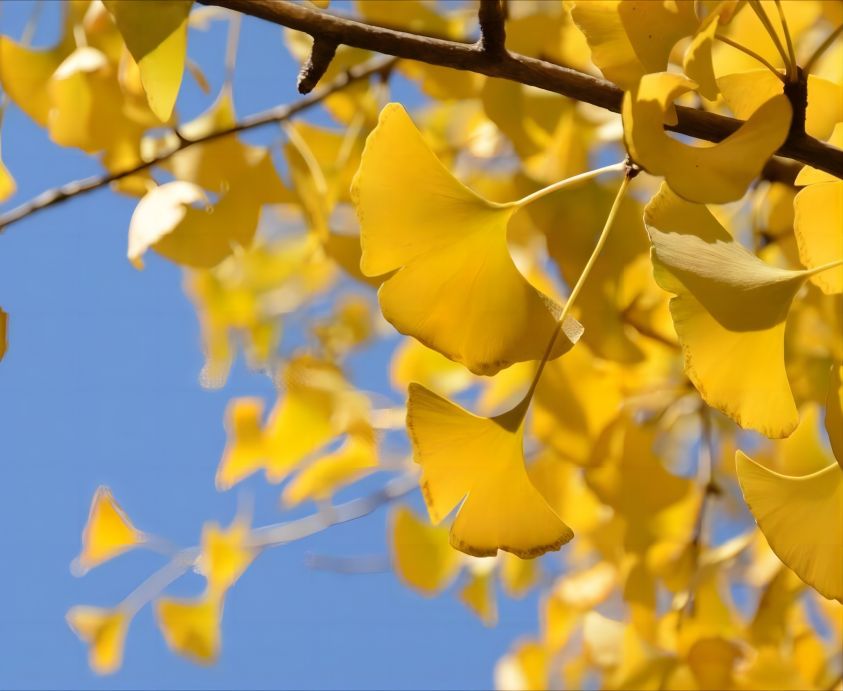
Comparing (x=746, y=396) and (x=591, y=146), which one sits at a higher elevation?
(x=746, y=396)

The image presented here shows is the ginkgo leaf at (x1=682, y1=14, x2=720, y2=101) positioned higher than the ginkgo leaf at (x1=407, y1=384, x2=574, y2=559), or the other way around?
the ginkgo leaf at (x1=682, y1=14, x2=720, y2=101)

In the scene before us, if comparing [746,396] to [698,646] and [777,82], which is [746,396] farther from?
[698,646]

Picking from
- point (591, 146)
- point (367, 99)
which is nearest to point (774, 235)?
point (591, 146)

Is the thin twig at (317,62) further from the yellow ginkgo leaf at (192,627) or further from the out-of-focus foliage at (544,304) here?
the yellow ginkgo leaf at (192,627)

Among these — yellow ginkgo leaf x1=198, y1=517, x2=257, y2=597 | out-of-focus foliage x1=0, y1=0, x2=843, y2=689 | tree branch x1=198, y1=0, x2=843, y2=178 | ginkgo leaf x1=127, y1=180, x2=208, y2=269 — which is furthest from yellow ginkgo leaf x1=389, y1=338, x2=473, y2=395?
tree branch x1=198, y1=0, x2=843, y2=178

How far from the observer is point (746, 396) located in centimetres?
26

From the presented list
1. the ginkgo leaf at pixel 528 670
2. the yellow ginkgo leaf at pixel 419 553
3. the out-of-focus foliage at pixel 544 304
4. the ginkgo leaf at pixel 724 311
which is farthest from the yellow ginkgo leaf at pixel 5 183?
the ginkgo leaf at pixel 528 670

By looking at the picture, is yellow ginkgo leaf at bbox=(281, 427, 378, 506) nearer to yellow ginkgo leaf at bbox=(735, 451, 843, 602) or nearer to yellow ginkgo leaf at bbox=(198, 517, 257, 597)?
yellow ginkgo leaf at bbox=(198, 517, 257, 597)

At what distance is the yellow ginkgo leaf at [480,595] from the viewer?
0.69m

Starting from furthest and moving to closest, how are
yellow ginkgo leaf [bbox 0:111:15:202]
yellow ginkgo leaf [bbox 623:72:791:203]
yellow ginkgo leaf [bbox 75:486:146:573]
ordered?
yellow ginkgo leaf [bbox 75:486:146:573] < yellow ginkgo leaf [bbox 0:111:15:202] < yellow ginkgo leaf [bbox 623:72:791:203]

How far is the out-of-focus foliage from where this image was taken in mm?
257

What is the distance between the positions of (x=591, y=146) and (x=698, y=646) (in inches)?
11.1

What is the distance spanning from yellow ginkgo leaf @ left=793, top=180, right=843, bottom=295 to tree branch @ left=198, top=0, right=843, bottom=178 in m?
0.04

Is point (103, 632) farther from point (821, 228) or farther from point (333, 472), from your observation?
point (821, 228)
